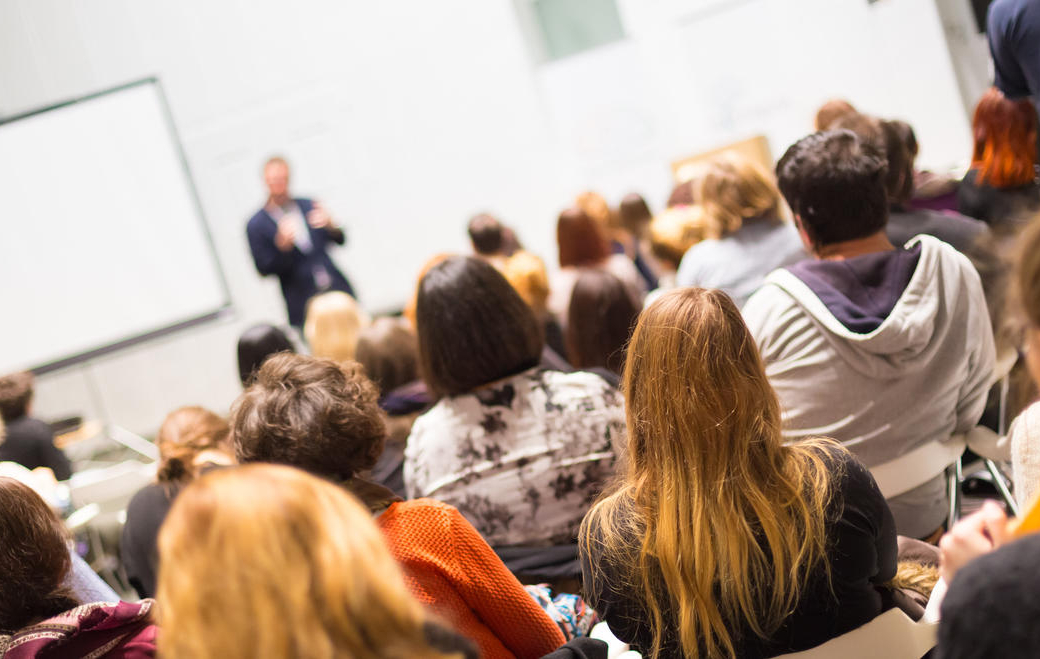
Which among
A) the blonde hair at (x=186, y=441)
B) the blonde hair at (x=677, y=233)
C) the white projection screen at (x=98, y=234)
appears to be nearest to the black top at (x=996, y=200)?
the blonde hair at (x=677, y=233)

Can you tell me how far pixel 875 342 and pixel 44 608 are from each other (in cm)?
169

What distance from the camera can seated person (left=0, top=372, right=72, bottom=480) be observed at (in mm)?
3936

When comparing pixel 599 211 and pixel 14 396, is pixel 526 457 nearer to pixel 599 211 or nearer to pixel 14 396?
pixel 14 396

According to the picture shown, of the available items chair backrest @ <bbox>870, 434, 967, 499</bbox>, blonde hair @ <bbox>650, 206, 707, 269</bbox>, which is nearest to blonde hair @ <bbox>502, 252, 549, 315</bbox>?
blonde hair @ <bbox>650, 206, 707, 269</bbox>

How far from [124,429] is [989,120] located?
641 centimetres

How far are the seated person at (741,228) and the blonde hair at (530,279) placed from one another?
0.79 meters

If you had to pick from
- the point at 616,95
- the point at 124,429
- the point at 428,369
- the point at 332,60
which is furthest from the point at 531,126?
the point at 428,369

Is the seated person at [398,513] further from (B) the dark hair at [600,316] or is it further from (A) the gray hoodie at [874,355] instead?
(B) the dark hair at [600,316]

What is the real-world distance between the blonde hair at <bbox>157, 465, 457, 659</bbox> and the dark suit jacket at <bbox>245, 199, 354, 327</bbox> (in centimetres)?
510

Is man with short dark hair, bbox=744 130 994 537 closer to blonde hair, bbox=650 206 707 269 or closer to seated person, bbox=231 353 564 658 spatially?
seated person, bbox=231 353 564 658

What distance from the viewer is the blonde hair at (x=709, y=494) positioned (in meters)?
1.39

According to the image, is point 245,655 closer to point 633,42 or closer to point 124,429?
point 633,42

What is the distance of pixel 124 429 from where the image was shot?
7387 mm

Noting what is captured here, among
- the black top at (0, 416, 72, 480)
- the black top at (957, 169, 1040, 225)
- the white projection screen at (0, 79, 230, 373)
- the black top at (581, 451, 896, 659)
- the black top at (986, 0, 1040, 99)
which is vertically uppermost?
the white projection screen at (0, 79, 230, 373)
